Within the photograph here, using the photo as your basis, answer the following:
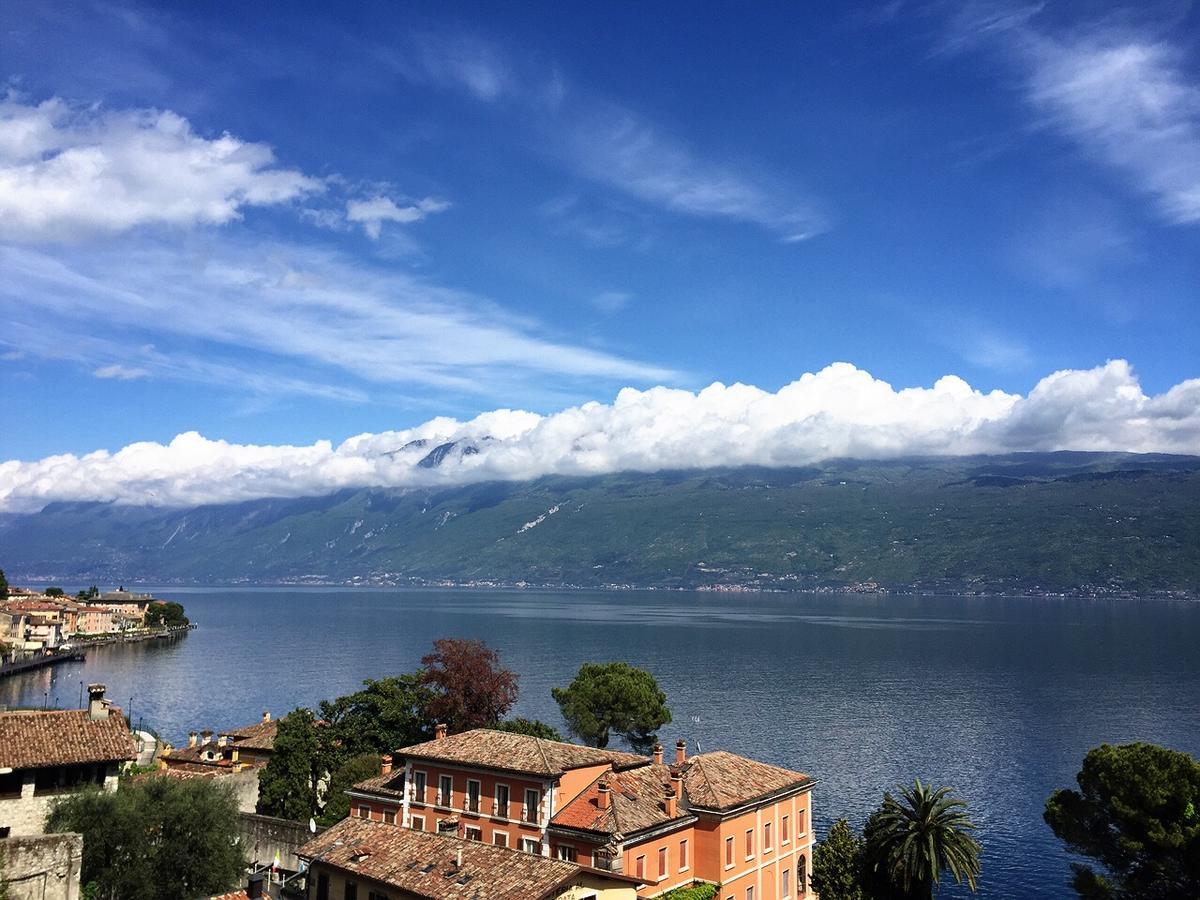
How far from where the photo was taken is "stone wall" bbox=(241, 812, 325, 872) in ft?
157

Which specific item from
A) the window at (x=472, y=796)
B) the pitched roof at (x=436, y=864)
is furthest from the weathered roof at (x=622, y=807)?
the pitched roof at (x=436, y=864)

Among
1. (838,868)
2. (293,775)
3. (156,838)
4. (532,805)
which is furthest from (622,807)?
(293,775)

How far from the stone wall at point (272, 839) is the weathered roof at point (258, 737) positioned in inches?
643

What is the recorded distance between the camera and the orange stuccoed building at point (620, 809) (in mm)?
40281

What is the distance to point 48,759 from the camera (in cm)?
3531

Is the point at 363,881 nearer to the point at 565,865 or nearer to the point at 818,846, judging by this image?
the point at 565,865

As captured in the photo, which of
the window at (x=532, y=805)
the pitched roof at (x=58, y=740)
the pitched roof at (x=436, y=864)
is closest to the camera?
the pitched roof at (x=436, y=864)

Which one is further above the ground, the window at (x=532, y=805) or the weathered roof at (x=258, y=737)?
the window at (x=532, y=805)

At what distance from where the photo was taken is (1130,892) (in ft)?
137

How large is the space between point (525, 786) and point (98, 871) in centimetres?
1818

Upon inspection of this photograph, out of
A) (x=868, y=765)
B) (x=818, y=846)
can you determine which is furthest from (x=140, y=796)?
(x=868, y=765)

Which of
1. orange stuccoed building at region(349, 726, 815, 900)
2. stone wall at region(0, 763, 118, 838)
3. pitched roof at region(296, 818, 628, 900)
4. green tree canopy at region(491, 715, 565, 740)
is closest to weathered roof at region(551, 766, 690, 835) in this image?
orange stuccoed building at region(349, 726, 815, 900)

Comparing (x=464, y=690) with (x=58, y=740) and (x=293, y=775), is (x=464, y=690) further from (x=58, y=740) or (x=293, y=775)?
(x=58, y=740)

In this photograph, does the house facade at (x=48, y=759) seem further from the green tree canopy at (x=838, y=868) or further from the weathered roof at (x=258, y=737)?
the green tree canopy at (x=838, y=868)
